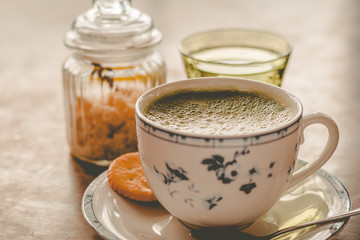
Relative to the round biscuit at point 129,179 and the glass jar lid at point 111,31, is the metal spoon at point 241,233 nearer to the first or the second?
the round biscuit at point 129,179

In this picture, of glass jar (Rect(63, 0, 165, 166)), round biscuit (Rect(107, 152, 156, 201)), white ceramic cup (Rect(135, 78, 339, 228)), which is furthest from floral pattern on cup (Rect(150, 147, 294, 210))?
glass jar (Rect(63, 0, 165, 166))

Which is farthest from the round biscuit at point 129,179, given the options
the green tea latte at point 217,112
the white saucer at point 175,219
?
the green tea latte at point 217,112

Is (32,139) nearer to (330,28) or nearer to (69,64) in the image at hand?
(69,64)

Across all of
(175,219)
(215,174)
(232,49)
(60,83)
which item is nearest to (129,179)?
(175,219)

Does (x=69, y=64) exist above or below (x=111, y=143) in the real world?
above

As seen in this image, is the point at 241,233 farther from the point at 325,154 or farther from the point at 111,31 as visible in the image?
the point at 111,31

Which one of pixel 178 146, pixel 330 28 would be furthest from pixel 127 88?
pixel 330 28

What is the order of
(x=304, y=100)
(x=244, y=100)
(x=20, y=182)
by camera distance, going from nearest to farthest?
(x=244, y=100), (x=20, y=182), (x=304, y=100)
